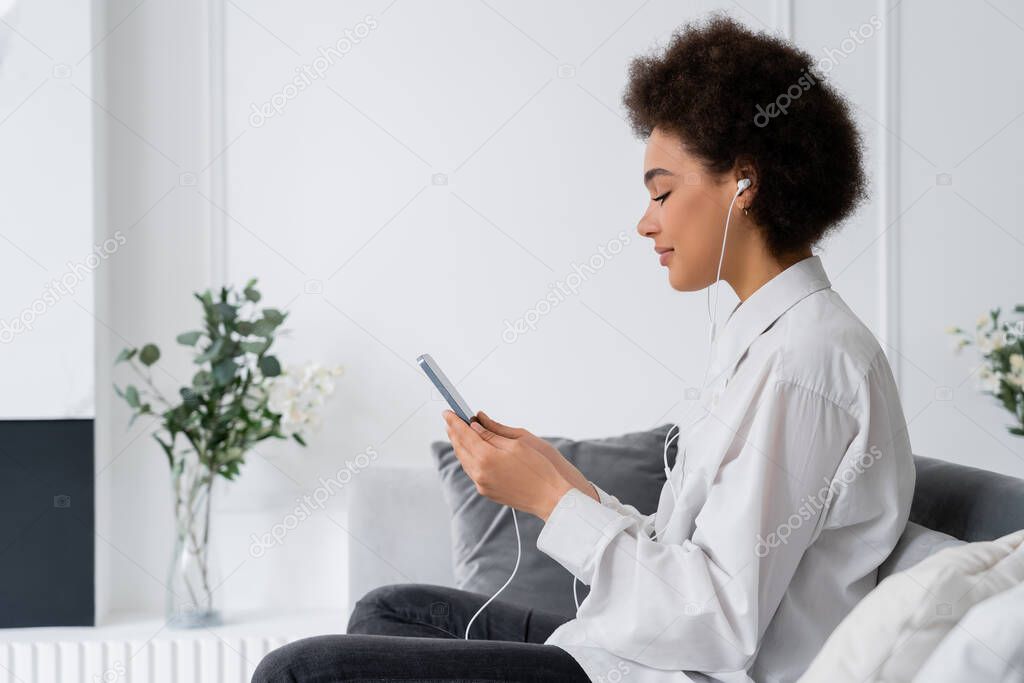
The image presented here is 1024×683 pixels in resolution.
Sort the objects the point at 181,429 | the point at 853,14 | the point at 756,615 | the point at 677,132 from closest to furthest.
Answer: the point at 756,615 → the point at 677,132 → the point at 181,429 → the point at 853,14

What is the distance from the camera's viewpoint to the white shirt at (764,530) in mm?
1003

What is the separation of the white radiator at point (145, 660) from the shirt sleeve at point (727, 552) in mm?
Result: 1487

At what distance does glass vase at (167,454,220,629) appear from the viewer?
240 centimetres

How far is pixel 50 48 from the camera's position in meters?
2.46

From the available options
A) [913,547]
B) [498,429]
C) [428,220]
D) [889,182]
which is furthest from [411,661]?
[889,182]

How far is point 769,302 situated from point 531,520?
3.41 feet

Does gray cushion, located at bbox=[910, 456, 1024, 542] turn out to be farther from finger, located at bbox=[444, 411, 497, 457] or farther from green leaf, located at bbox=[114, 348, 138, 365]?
green leaf, located at bbox=[114, 348, 138, 365]

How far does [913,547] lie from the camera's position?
111 cm

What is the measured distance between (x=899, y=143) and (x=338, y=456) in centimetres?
176

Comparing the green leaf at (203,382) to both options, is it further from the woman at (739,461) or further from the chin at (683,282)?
the chin at (683,282)

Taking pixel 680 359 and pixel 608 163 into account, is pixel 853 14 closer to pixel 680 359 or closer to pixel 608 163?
pixel 608 163

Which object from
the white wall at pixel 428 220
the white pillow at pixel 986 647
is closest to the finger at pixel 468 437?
the white pillow at pixel 986 647

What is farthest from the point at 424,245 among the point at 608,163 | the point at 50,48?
the point at 50,48
